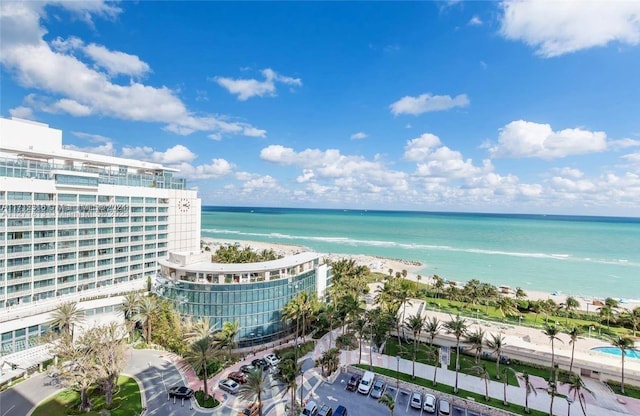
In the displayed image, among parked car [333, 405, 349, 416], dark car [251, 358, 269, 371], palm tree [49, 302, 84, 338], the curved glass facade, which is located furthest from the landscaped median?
palm tree [49, 302, 84, 338]

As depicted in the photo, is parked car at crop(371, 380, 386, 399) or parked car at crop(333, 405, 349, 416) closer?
parked car at crop(333, 405, 349, 416)

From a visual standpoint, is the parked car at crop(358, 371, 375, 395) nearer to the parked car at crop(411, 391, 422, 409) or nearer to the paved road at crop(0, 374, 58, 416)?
the parked car at crop(411, 391, 422, 409)

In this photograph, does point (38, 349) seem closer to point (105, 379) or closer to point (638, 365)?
point (105, 379)

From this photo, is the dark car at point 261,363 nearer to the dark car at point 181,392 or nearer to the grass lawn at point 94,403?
the dark car at point 181,392

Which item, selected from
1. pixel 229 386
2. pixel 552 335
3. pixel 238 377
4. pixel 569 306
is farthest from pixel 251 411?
pixel 569 306

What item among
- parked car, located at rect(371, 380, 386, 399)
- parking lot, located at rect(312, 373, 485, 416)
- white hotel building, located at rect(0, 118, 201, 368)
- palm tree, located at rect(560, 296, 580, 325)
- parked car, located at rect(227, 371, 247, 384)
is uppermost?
white hotel building, located at rect(0, 118, 201, 368)

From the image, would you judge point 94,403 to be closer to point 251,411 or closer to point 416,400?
point 251,411
